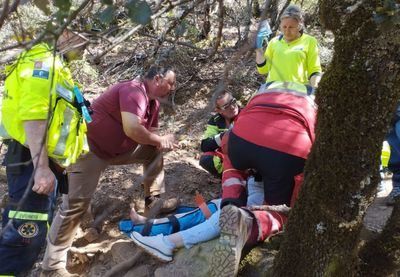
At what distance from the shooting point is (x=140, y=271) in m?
3.39

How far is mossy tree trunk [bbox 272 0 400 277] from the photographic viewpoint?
1.92 metres

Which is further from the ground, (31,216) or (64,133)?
(64,133)

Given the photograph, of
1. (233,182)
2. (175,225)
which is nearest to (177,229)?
(175,225)

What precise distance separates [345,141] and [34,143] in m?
1.79

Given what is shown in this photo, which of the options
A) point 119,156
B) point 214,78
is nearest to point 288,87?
point 119,156

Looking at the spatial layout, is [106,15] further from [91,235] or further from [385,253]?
[91,235]

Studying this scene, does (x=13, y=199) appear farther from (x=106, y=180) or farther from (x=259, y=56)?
(x=259, y=56)

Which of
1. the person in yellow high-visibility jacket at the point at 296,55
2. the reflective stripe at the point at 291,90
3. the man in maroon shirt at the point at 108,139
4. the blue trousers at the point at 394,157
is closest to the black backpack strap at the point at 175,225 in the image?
the man in maroon shirt at the point at 108,139

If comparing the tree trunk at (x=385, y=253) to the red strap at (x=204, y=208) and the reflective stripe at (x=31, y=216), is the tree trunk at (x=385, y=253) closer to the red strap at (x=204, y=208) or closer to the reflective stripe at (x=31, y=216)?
the red strap at (x=204, y=208)

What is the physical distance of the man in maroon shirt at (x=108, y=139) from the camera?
353 centimetres

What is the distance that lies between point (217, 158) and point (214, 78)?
2.66m

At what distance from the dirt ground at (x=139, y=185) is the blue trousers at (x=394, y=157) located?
0.77 feet

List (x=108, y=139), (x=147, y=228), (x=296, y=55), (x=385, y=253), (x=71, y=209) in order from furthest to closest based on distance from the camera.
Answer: (x=296, y=55) < (x=108, y=139) < (x=71, y=209) < (x=147, y=228) < (x=385, y=253)

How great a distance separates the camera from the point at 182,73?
6941 millimetres
